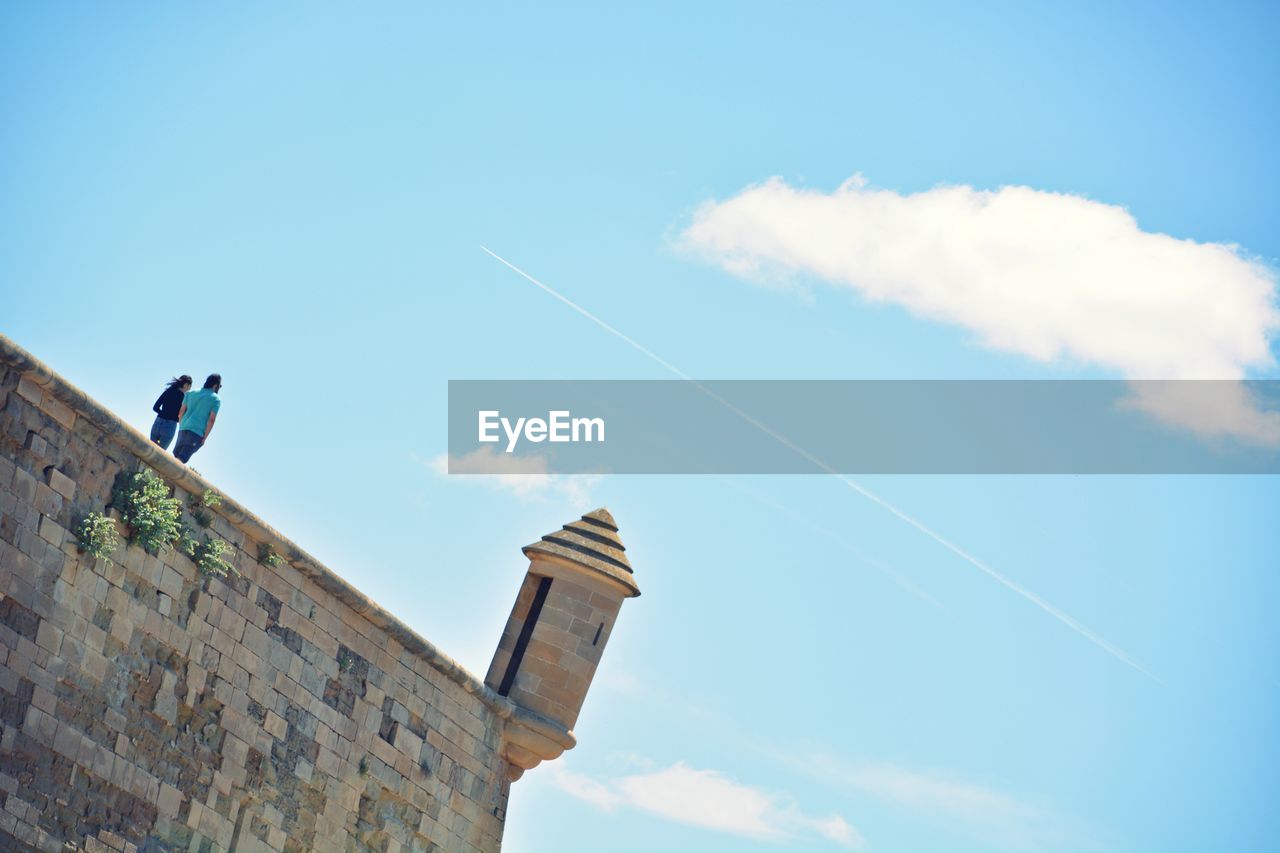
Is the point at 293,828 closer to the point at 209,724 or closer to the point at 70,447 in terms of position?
the point at 209,724

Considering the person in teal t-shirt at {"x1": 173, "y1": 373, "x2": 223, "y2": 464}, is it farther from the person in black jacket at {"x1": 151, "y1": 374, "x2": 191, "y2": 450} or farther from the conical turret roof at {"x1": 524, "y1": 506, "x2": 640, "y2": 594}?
the conical turret roof at {"x1": 524, "y1": 506, "x2": 640, "y2": 594}

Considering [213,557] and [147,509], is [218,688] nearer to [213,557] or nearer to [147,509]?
[213,557]

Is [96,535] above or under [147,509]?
under

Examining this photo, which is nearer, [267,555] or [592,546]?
[267,555]

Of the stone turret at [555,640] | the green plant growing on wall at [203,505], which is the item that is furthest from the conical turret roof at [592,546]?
the green plant growing on wall at [203,505]

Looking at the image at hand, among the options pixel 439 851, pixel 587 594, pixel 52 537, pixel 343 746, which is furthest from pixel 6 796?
pixel 587 594

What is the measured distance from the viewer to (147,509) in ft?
54.3

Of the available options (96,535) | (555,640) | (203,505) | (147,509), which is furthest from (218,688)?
(555,640)

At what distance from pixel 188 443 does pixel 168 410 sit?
0.40 meters

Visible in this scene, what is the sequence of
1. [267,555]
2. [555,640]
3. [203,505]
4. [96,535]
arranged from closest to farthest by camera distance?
[96,535]
[203,505]
[267,555]
[555,640]

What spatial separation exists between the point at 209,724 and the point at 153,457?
2598mm

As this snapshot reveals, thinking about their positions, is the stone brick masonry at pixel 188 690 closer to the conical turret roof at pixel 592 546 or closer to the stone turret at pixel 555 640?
the stone turret at pixel 555 640

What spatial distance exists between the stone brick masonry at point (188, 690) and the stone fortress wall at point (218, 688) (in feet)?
0.06

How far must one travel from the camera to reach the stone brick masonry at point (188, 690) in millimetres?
15445
